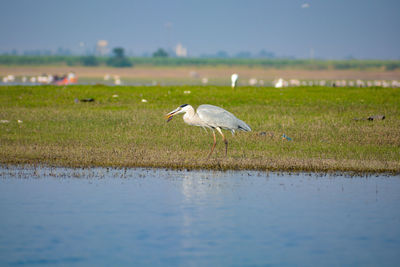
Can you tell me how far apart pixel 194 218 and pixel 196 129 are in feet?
37.8

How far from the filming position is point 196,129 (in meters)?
22.5

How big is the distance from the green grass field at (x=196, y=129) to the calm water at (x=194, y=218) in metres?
1.24

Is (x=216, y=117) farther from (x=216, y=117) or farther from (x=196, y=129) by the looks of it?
(x=196, y=129)

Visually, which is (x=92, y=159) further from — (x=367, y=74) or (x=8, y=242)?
(x=367, y=74)

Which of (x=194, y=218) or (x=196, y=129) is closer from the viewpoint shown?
(x=194, y=218)

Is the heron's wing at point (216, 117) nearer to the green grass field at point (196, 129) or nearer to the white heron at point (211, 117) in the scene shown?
the white heron at point (211, 117)

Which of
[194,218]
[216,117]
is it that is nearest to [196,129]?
[216,117]

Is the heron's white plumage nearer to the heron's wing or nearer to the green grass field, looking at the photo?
the heron's wing

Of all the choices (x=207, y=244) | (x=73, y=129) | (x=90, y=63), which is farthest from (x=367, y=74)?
(x=207, y=244)

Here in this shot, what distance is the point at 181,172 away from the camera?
15188mm

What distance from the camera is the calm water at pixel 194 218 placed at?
9164mm

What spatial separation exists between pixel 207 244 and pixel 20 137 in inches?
471

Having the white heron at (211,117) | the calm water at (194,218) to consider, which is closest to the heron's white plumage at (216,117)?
the white heron at (211,117)

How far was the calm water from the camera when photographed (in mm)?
9164
